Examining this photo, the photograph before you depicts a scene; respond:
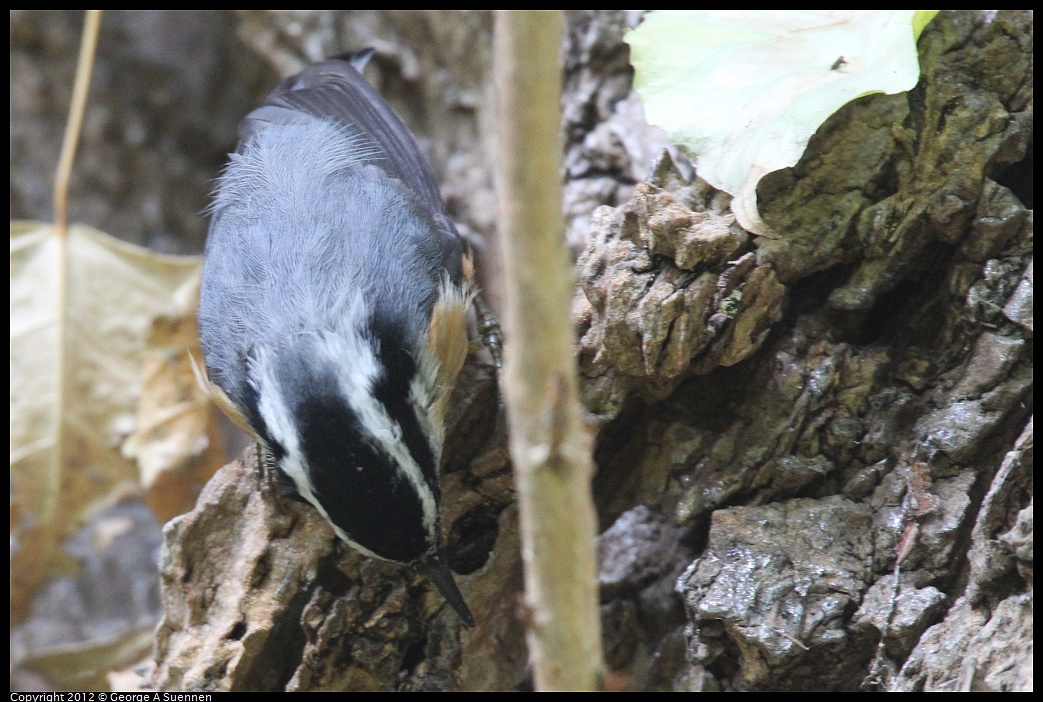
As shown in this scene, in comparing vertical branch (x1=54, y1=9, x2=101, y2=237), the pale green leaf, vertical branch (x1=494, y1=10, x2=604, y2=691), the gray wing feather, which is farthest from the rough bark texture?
vertical branch (x1=54, y1=9, x2=101, y2=237)

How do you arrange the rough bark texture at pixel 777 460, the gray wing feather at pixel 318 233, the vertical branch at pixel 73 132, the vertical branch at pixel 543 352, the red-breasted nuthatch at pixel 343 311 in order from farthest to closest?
the vertical branch at pixel 73 132 < the gray wing feather at pixel 318 233 < the red-breasted nuthatch at pixel 343 311 < the rough bark texture at pixel 777 460 < the vertical branch at pixel 543 352

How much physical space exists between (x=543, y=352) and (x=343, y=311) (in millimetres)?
1128

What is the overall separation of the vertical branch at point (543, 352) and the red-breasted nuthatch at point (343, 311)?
2.43 feet

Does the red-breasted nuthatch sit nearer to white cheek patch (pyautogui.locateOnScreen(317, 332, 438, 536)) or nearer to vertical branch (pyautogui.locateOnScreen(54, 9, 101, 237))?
white cheek patch (pyautogui.locateOnScreen(317, 332, 438, 536))

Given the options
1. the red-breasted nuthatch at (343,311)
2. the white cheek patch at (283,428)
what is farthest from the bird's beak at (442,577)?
the white cheek patch at (283,428)

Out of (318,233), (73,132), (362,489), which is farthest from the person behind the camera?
(73,132)

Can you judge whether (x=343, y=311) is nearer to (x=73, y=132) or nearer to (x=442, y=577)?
(x=442, y=577)

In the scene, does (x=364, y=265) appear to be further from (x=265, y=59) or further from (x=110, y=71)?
(x=110, y=71)

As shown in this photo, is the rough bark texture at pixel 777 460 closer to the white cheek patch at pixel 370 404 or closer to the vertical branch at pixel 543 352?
the white cheek patch at pixel 370 404

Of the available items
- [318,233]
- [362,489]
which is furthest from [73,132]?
[362,489]

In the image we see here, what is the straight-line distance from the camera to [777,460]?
6.82ft

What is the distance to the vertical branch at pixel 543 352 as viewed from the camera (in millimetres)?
1123

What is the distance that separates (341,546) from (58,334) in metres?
1.56

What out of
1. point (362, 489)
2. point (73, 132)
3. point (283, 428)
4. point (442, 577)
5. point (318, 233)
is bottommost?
point (442, 577)
